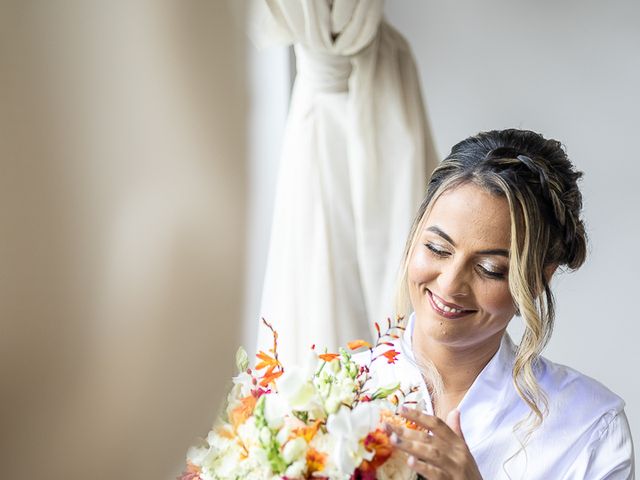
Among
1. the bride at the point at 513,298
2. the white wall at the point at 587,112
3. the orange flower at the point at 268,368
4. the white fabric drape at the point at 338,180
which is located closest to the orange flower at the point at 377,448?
the orange flower at the point at 268,368

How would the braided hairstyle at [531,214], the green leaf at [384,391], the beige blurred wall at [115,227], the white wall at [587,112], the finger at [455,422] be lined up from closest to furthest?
the beige blurred wall at [115,227] → the green leaf at [384,391] → the finger at [455,422] → the braided hairstyle at [531,214] → the white wall at [587,112]

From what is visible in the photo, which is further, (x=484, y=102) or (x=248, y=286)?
(x=484, y=102)

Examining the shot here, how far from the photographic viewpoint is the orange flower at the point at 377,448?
787mm

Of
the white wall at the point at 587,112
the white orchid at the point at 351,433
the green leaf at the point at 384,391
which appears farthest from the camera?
the white wall at the point at 587,112

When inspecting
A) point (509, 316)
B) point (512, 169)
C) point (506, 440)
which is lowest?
point (506, 440)

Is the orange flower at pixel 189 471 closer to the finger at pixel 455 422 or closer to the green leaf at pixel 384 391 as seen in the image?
the green leaf at pixel 384 391

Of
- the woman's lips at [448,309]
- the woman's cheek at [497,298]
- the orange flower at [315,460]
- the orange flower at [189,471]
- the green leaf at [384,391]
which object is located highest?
the orange flower at [189,471]

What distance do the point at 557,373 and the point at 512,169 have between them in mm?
386

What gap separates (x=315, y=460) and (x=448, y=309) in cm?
69

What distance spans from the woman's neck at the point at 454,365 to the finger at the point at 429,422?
1.77ft

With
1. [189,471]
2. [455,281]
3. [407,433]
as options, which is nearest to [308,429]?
[407,433]

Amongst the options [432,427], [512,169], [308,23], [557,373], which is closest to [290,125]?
[308,23]

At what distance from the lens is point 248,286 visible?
162 millimetres

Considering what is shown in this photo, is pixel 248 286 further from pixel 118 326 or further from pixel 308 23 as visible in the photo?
pixel 308 23
